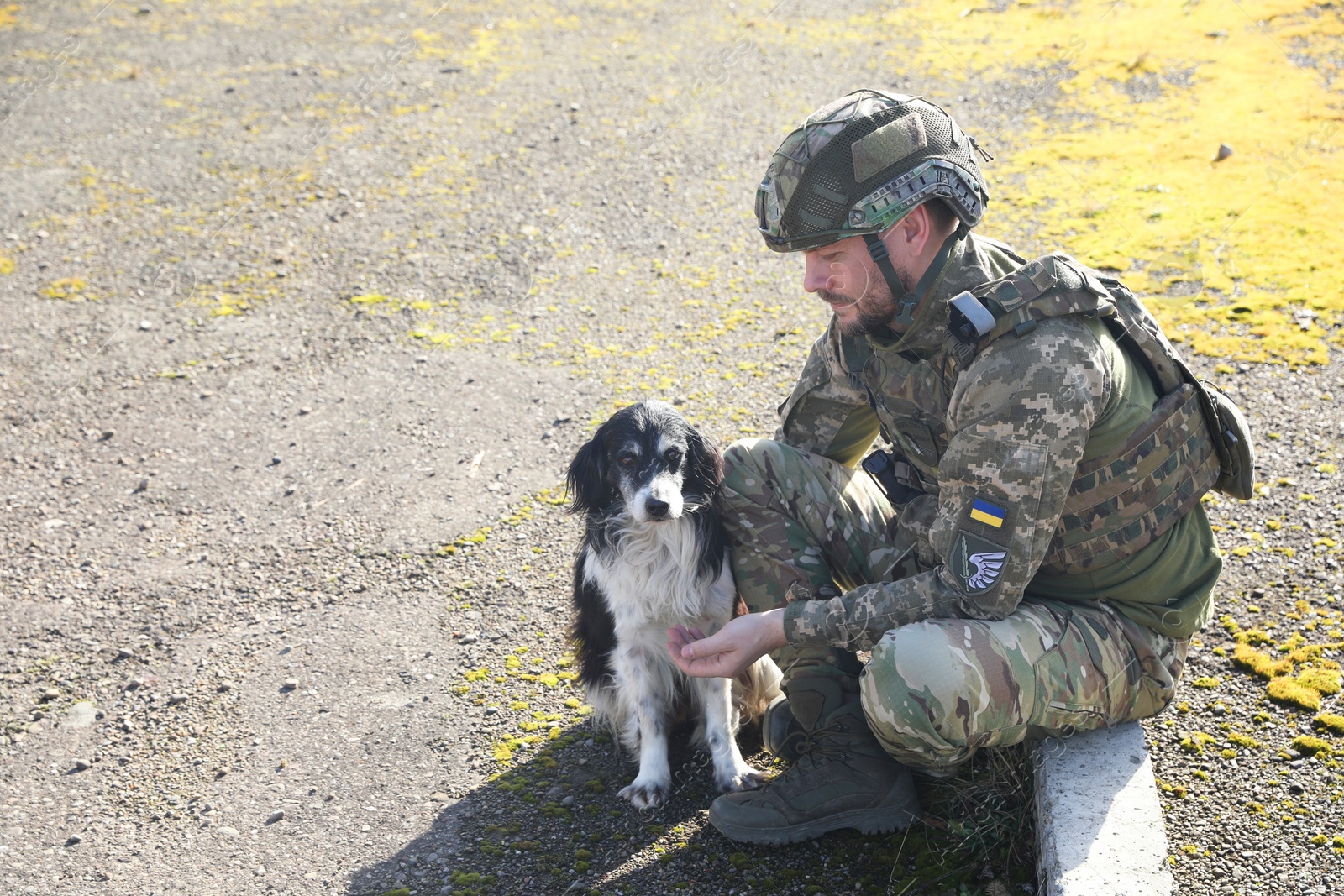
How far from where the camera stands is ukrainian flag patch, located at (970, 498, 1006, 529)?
2.44 meters

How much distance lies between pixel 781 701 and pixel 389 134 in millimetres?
5895

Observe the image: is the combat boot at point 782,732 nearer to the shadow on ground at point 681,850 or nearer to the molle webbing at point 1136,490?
the shadow on ground at point 681,850

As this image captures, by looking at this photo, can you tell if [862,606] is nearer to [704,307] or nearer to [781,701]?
[781,701]

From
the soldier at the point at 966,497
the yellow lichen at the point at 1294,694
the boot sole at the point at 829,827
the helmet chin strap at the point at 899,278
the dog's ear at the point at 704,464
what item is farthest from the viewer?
the dog's ear at the point at 704,464

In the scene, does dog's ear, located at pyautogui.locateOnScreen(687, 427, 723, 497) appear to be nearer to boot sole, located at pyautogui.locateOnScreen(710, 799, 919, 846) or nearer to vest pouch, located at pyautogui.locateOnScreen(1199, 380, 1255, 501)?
boot sole, located at pyautogui.locateOnScreen(710, 799, 919, 846)

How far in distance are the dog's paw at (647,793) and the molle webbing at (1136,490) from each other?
4.08ft

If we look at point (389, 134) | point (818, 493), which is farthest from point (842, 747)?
point (389, 134)

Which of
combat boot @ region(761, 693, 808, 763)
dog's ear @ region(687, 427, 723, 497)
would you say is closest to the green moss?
combat boot @ region(761, 693, 808, 763)

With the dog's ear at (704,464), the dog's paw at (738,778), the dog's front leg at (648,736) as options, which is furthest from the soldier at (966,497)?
the dog's ear at (704,464)

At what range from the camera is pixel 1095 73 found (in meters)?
7.57

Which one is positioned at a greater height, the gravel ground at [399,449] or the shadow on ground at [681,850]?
the gravel ground at [399,449]

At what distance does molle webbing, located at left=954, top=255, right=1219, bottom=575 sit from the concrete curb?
0.44 meters

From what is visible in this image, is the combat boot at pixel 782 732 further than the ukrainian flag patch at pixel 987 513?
Yes

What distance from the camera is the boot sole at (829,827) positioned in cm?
276
